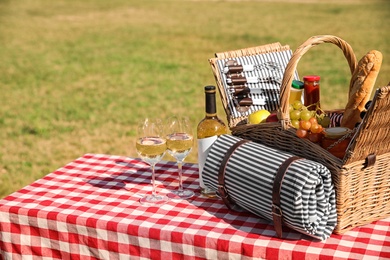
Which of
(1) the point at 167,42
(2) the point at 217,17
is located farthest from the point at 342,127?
(2) the point at 217,17

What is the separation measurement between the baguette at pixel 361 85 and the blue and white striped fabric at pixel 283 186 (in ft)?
1.13

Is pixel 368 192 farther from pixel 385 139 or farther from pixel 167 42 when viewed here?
pixel 167 42

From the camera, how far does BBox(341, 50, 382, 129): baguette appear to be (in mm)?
2807

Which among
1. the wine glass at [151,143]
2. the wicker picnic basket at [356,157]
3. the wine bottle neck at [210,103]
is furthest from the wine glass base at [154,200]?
the wicker picnic basket at [356,157]

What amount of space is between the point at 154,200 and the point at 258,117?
0.59 m

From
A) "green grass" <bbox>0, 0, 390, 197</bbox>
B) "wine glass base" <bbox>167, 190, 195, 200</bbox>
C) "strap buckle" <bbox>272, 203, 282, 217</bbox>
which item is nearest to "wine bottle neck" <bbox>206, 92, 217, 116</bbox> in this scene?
"wine glass base" <bbox>167, 190, 195, 200</bbox>

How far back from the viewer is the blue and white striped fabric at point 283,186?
99.7 inches

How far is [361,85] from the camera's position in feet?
9.25

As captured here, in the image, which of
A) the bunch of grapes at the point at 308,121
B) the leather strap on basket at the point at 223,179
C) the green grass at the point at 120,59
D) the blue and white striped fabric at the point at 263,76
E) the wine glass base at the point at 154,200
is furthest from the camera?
the green grass at the point at 120,59

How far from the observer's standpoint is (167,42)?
14.3 meters

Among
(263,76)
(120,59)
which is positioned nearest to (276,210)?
(263,76)

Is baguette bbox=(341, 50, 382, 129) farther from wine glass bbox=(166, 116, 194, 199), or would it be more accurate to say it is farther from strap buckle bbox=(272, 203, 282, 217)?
wine glass bbox=(166, 116, 194, 199)

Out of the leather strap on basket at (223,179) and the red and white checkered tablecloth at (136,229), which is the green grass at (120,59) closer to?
the red and white checkered tablecloth at (136,229)

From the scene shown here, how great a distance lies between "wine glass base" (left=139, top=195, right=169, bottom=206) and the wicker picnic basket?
0.54m
